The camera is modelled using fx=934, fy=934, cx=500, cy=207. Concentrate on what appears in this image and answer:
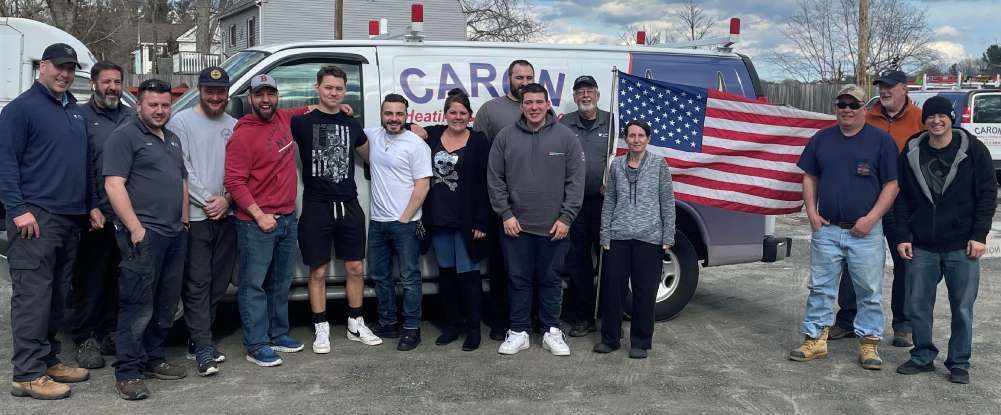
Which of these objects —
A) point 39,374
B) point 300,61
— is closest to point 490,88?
point 300,61

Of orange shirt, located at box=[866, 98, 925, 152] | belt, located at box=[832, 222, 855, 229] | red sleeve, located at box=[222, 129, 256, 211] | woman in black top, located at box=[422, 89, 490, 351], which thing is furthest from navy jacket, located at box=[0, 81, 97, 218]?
orange shirt, located at box=[866, 98, 925, 152]

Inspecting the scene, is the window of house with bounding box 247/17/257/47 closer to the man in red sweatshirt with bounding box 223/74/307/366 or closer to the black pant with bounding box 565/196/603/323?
the black pant with bounding box 565/196/603/323

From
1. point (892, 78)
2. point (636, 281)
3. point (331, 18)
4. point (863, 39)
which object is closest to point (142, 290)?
point (636, 281)

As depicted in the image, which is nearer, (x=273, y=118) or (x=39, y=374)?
(x=39, y=374)

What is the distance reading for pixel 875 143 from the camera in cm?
591

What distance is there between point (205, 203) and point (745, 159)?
3.77m

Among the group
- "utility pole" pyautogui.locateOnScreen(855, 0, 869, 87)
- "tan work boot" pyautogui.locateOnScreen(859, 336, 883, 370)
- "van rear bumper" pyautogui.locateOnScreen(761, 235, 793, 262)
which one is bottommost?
"tan work boot" pyautogui.locateOnScreen(859, 336, 883, 370)

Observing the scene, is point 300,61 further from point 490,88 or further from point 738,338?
point 738,338

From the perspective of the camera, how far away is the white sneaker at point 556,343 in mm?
6270

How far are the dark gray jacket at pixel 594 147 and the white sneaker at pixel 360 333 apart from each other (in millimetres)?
1790

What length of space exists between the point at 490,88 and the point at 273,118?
1698mm

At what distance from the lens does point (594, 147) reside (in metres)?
6.54

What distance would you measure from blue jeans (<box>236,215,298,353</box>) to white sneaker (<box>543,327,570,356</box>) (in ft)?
5.79

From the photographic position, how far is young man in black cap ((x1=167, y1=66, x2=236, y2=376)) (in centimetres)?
557
